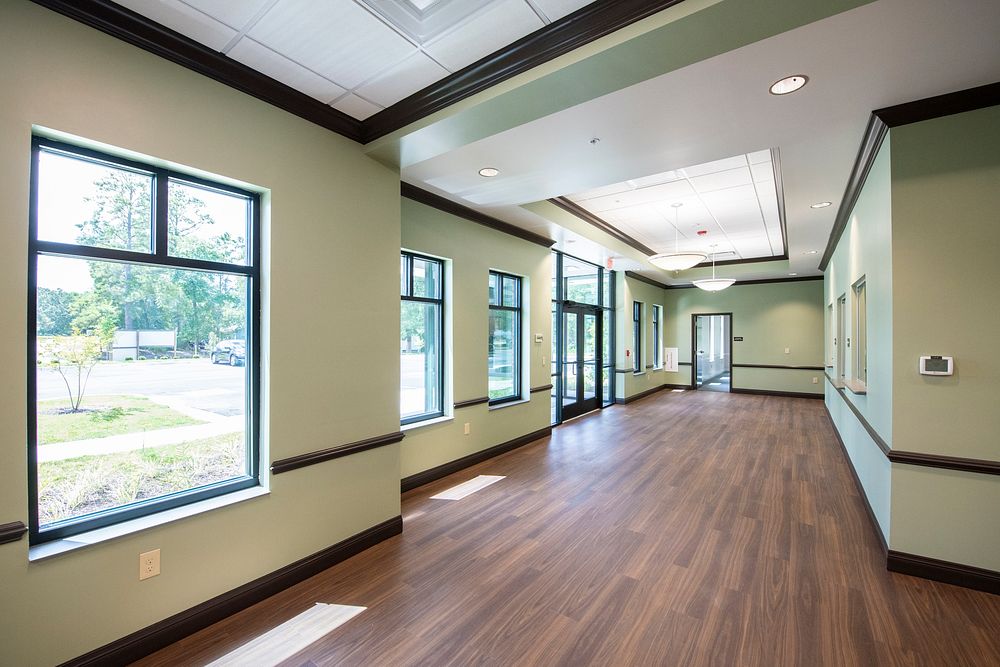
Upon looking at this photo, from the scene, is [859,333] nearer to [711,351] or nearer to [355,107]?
[355,107]

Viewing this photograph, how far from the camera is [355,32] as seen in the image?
2.09 metres

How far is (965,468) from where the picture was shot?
249 cm

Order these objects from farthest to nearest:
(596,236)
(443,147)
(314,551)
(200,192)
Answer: (596,236), (443,147), (314,551), (200,192)

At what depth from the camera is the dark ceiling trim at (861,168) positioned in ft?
9.10

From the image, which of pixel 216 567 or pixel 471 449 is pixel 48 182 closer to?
pixel 216 567

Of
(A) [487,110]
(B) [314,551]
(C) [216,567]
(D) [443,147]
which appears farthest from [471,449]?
(A) [487,110]

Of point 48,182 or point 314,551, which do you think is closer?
point 48,182

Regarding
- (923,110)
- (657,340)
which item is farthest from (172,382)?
(657,340)

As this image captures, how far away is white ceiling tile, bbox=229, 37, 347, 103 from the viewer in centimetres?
222

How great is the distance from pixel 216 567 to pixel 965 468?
4213mm

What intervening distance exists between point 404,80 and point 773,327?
1089 centimetres

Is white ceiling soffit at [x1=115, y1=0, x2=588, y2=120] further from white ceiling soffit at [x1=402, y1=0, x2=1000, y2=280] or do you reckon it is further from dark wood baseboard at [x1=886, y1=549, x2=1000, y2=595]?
dark wood baseboard at [x1=886, y1=549, x2=1000, y2=595]

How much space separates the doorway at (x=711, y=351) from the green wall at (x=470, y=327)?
724 centimetres

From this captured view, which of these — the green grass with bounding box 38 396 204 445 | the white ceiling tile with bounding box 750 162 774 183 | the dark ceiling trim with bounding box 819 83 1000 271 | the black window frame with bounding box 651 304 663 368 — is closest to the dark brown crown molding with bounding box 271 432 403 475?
the green grass with bounding box 38 396 204 445
